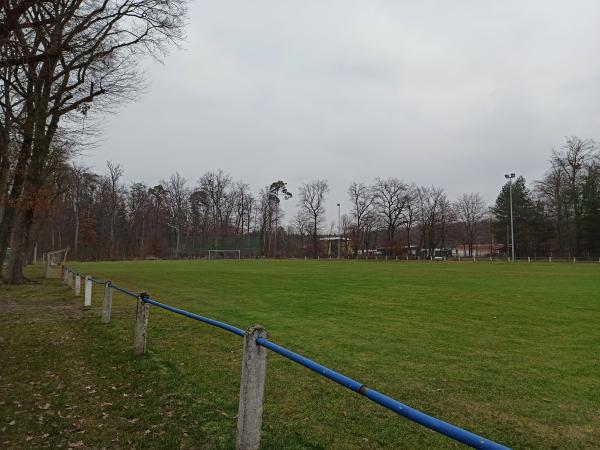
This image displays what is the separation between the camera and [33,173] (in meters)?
20.5

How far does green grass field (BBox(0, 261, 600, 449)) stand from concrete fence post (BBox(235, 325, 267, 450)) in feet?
2.00

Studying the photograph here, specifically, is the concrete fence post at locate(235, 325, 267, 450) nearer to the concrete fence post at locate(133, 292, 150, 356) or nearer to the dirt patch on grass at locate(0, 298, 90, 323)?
the concrete fence post at locate(133, 292, 150, 356)

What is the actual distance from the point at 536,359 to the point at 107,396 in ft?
22.2

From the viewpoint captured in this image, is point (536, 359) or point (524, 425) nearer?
point (524, 425)

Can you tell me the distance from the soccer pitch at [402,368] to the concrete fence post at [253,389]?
1.86 ft

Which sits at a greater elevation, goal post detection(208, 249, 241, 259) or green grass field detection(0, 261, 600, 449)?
goal post detection(208, 249, 241, 259)

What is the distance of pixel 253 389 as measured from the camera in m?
3.73

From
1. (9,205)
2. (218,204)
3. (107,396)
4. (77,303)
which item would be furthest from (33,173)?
(218,204)

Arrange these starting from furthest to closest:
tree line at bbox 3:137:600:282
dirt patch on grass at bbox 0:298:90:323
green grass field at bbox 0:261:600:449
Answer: tree line at bbox 3:137:600:282
dirt patch on grass at bbox 0:298:90:323
green grass field at bbox 0:261:600:449

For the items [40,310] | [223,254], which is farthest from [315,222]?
[40,310]

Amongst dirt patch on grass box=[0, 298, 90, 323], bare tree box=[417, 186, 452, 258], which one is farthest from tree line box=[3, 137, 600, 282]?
dirt patch on grass box=[0, 298, 90, 323]

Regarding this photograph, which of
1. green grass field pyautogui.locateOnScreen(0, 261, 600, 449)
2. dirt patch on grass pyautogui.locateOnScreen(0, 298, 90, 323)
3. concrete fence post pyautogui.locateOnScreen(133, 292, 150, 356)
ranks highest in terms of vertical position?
concrete fence post pyautogui.locateOnScreen(133, 292, 150, 356)

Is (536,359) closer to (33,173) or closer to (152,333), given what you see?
(152,333)

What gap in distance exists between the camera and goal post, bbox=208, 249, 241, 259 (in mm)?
89938
